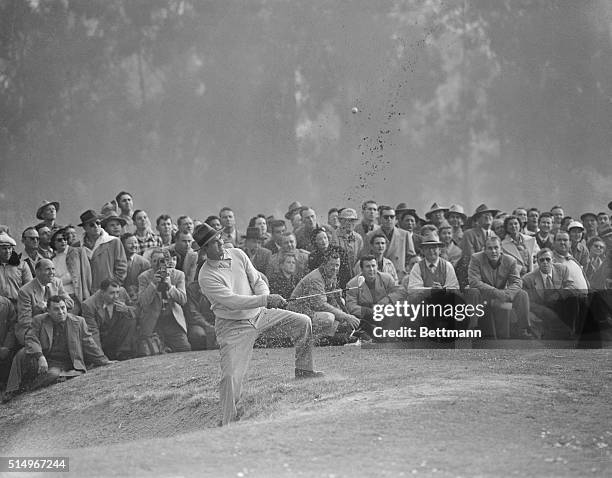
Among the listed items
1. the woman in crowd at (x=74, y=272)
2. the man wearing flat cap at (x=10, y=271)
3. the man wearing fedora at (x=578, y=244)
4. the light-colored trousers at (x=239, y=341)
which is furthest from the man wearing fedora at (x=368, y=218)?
the man wearing flat cap at (x=10, y=271)

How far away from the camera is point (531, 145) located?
10.0 m

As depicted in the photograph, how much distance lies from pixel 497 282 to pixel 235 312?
2.73 metres

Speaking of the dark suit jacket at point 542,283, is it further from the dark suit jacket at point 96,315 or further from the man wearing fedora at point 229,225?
the dark suit jacket at point 96,315

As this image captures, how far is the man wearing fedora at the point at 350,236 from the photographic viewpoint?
9102 mm

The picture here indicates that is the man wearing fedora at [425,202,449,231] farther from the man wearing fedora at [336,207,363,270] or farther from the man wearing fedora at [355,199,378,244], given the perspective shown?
the man wearing fedora at [336,207,363,270]

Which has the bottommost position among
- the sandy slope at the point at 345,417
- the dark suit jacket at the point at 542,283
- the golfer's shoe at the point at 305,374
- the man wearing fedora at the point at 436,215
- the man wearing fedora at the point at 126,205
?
the sandy slope at the point at 345,417

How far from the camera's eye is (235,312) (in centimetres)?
720

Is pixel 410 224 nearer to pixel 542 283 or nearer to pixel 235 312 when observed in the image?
pixel 542 283

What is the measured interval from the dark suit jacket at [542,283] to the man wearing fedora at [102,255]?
3641 mm

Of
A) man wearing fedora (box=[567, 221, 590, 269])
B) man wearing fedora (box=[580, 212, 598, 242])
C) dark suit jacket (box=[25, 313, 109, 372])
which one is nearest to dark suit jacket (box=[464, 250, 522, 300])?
man wearing fedora (box=[567, 221, 590, 269])

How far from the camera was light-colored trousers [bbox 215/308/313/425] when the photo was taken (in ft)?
23.2

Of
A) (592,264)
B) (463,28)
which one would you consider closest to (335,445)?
(592,264)

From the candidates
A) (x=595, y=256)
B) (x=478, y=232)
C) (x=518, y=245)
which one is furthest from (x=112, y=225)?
(x=595, y=256)

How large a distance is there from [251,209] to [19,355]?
9.05 feet
